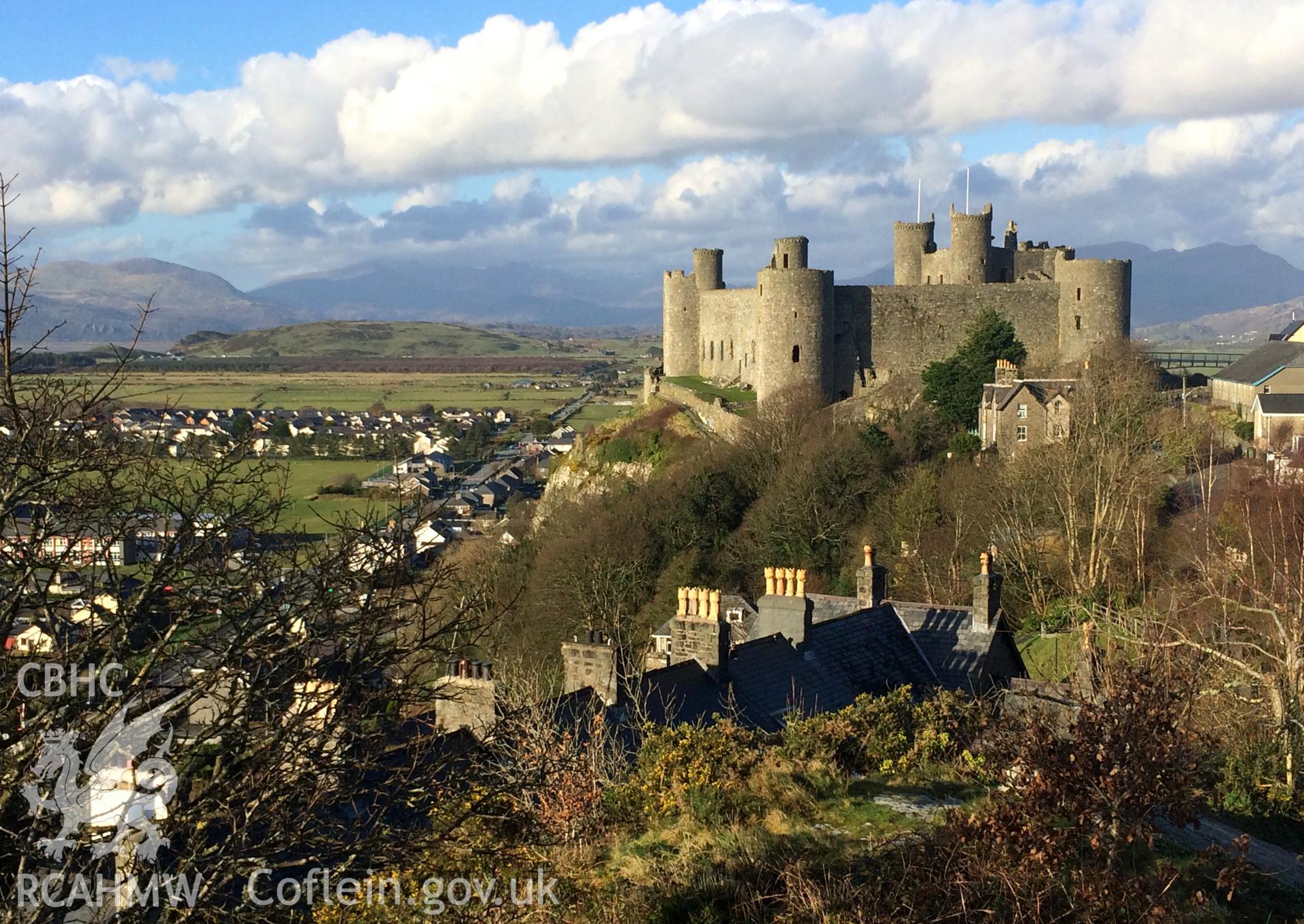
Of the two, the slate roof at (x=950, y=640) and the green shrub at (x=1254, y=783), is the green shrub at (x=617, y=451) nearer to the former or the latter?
the slate roof at (x=950, y=640)

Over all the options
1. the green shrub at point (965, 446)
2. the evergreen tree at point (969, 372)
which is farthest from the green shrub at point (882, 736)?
the evergreen tree at point (969, 372)

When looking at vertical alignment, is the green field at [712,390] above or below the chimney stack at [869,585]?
above

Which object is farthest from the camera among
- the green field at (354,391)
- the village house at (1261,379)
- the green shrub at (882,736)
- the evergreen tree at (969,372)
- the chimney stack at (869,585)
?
the green field at (354,391)

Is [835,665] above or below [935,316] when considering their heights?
below

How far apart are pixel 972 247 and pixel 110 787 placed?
1510 inches

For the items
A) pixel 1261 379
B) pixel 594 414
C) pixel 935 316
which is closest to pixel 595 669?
pixel 935 316

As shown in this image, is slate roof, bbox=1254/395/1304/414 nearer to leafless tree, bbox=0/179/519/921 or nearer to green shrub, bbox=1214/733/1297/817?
green shrub, bbox=1214/733/1297/817

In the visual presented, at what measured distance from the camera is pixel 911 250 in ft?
143

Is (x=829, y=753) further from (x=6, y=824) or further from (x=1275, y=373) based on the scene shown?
(x=1275, y=373)

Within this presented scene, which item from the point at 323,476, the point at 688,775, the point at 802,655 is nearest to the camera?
the point at 688,775

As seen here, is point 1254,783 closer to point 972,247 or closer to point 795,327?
point 795,327

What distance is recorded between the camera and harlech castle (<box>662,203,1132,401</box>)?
39812 mm

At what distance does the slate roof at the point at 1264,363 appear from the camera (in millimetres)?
40844

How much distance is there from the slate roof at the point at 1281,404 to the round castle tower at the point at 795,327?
12113 mm
